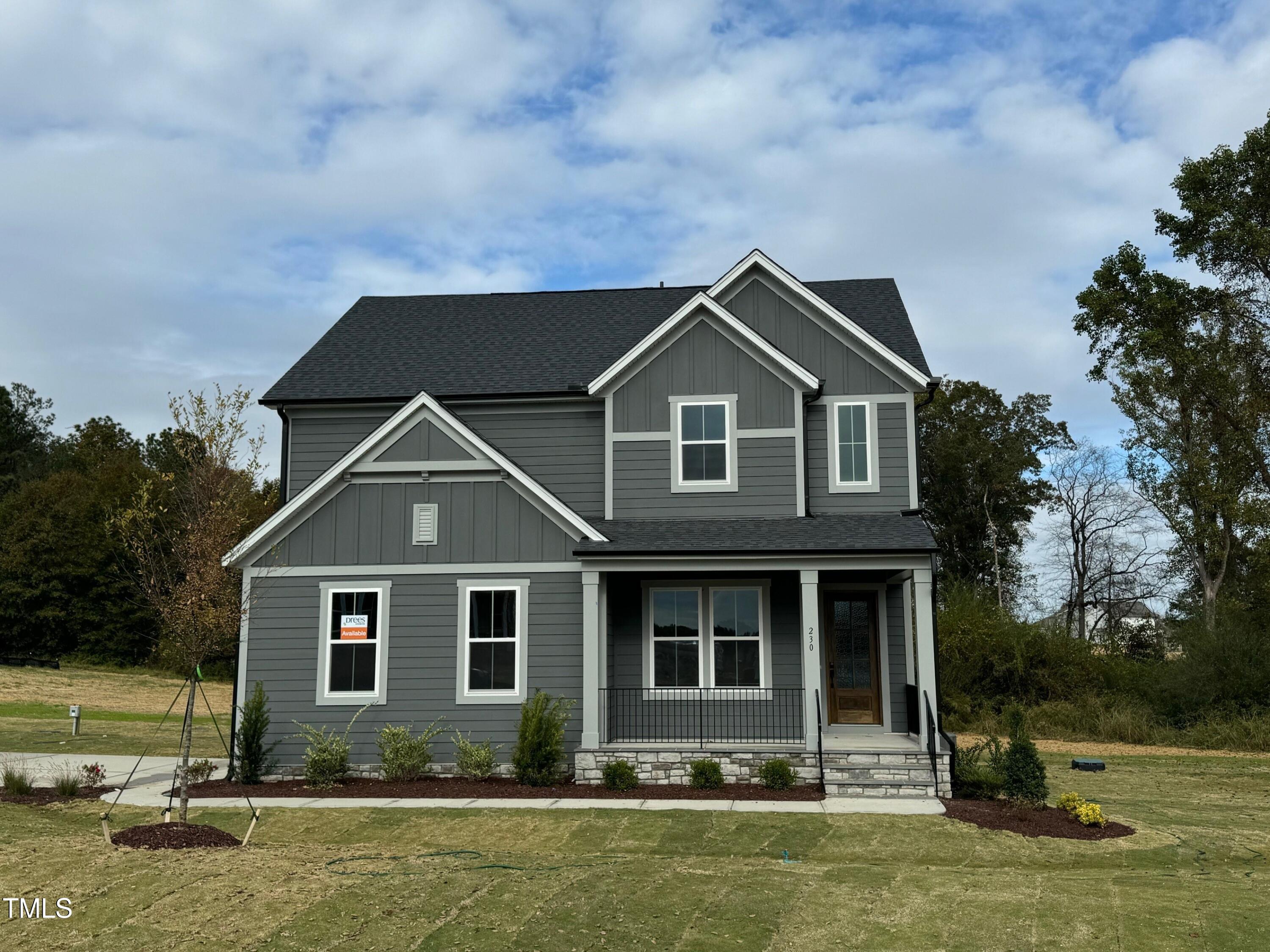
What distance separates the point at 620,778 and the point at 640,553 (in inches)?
126

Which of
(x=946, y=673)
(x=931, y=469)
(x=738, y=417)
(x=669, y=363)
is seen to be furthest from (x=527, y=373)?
(x=931, y=469)

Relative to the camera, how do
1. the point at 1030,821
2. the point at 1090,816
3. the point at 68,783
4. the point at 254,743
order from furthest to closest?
the point at 254,743 < the point at 68,783 < the point at 1030,821 < the point at 1090,816

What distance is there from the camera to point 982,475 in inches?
1674

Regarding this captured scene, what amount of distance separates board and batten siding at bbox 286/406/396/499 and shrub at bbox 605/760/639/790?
7.62 metres

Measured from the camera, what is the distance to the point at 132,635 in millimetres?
48375

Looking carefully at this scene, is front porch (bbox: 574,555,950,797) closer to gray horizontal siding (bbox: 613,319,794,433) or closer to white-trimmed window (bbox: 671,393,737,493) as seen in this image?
white-trimmed window (bbox: 671,393,737,493)

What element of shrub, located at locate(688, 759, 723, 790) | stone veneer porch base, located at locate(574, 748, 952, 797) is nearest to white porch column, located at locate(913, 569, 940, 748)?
stone veneer porch base, located at locate(574, 748, 952, 797)

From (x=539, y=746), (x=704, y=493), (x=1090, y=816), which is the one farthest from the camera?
(x=704, y=493)

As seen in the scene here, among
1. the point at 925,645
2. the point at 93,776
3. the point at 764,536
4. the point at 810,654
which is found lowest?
the point at 93,776

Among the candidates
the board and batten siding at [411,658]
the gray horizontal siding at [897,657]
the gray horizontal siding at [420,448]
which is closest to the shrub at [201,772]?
the board and batten siding at [411,658]

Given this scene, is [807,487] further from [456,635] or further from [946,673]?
[946,673]

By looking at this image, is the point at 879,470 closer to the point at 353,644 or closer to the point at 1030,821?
the point at 1030,821

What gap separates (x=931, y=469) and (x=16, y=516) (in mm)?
42799

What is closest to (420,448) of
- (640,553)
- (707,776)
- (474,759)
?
(640,553)
